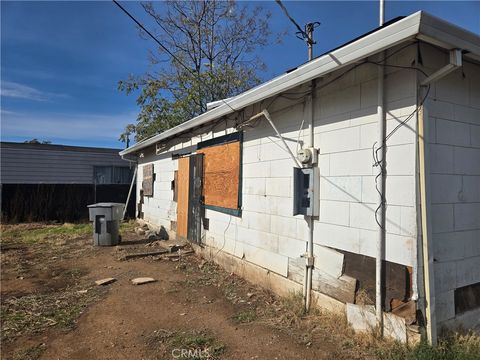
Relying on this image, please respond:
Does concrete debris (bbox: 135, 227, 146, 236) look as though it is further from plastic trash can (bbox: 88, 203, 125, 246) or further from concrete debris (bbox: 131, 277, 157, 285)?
concrete debris (bbox: 131, 277, 157, 285)

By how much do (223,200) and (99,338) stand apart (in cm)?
323

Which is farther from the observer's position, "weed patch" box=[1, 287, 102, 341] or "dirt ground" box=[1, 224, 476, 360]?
"weed patch" box=[1, 287, 102, 341]

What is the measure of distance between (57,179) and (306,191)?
15.3m

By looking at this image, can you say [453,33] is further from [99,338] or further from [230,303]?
[99,338]

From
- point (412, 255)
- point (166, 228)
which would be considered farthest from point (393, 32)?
point (166, 228)

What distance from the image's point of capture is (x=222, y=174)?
6.35 meters

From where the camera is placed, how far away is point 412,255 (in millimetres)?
2959

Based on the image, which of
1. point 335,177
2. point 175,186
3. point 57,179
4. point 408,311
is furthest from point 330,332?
point 57,179

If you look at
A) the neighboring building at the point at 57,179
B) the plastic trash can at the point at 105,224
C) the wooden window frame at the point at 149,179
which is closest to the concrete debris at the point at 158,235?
the plastic trash can at the point at 105,224

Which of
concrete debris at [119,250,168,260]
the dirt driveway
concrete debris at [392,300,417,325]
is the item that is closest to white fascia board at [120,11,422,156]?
concrete debris at [392,300,417,325]

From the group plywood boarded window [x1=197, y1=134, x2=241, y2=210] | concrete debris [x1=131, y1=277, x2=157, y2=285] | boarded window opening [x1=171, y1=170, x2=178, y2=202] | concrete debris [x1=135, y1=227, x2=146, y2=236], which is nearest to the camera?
concrete debris [x1=131, y1=277, x2=157, y2=285]

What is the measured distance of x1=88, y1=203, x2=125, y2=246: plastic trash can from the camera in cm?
855

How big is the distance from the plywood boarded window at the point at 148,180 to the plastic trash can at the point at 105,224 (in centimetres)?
233

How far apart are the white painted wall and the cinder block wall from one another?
27 centimetres
